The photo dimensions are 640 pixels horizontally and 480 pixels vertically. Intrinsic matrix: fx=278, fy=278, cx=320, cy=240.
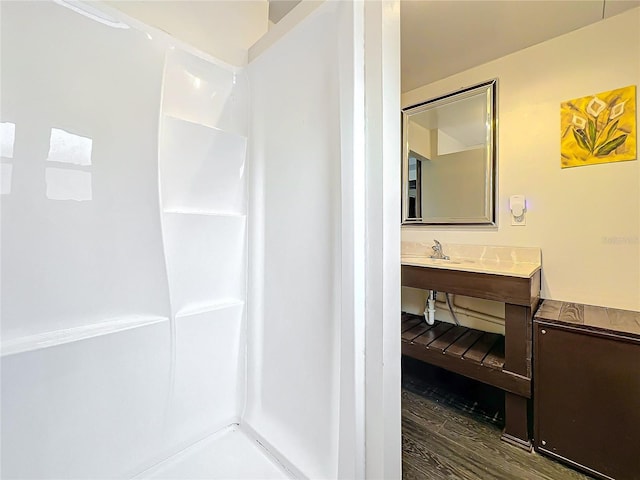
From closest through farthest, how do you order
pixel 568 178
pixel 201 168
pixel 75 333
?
1. pixel 75 333
2. pixel 201 168
3. pixel 568 178

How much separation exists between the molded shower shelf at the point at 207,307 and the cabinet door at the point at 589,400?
1454mm

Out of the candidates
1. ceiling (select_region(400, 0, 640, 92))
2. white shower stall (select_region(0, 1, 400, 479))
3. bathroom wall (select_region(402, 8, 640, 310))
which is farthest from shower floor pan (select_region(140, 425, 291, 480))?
ceiling (select_region(400, 0, 640, 92))

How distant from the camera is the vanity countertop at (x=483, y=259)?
1.65 metres

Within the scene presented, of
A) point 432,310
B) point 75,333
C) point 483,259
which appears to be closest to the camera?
point 75,333

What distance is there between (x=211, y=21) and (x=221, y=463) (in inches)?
68.8

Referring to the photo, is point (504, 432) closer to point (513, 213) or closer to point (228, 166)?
point (513, 213)

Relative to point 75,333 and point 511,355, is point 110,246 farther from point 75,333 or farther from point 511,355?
point 511,355

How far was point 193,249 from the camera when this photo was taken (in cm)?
110

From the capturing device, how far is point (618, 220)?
1537 mm

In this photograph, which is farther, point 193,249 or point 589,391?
point 589,391

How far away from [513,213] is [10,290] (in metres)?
2.46

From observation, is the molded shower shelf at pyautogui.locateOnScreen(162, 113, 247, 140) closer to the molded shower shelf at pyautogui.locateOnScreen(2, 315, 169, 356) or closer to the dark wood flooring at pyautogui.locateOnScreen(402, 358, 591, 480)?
the molded shower shelf at pyautogui.locateOnScreen(2, 315, 169, 356)

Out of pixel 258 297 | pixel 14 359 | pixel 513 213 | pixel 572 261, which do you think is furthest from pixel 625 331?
pixel 14 359

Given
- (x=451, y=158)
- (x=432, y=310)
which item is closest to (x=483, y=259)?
(x=432, y=310)
